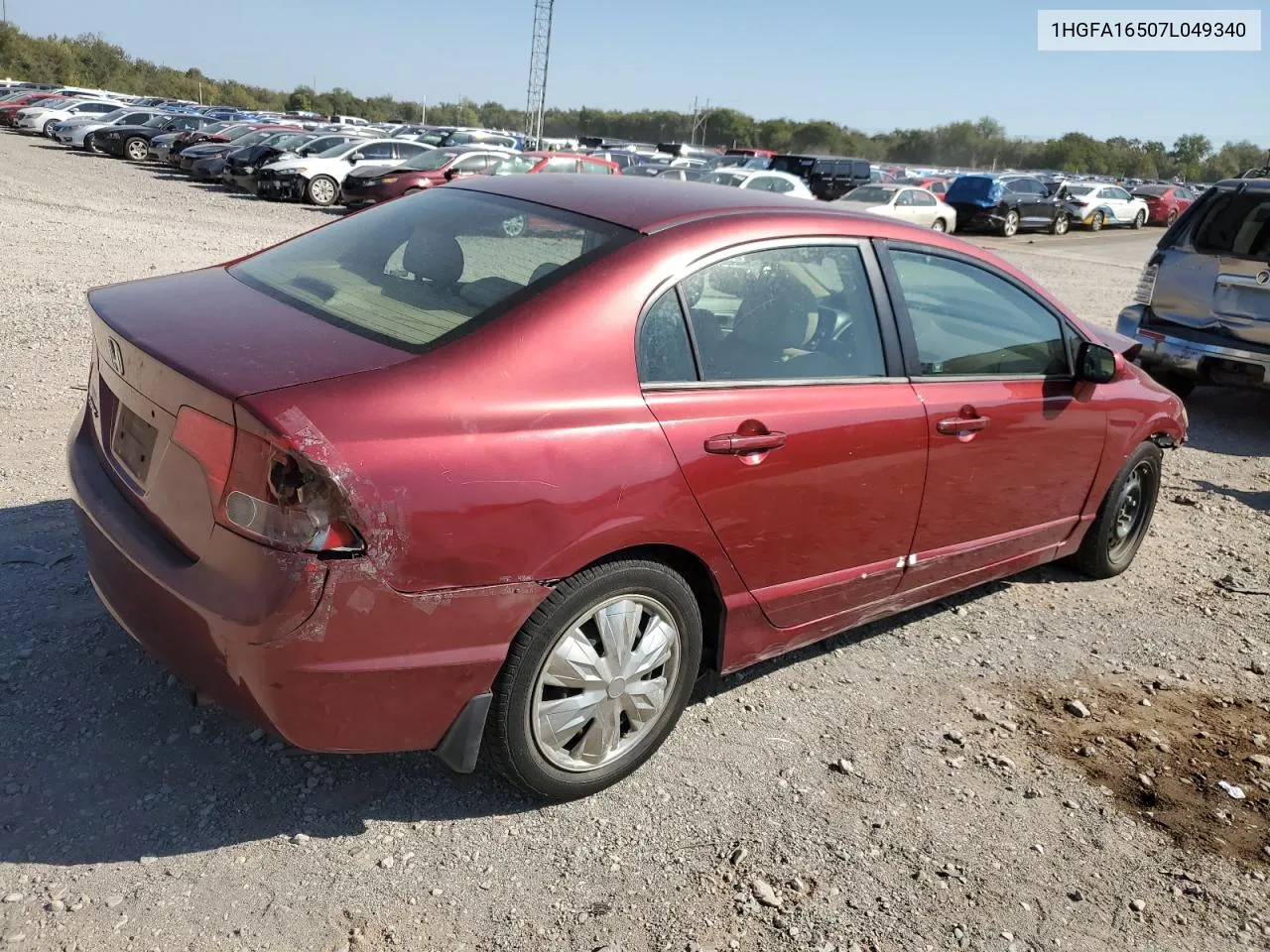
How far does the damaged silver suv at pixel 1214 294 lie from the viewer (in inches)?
300

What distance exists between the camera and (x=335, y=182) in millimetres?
23078

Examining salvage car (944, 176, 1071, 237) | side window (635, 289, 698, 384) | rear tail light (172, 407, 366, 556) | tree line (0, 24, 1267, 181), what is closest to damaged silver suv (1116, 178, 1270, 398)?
side window (635, 289, 698, 384)

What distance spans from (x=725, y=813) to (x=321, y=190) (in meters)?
22.3

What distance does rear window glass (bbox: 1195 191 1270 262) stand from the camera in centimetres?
762

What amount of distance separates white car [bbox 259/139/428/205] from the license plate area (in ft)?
70.0

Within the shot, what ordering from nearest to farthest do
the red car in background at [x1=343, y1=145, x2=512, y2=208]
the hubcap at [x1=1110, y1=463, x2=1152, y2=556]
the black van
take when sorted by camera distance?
the hubcap at [x1=1110, y1=463, x2=1152, y2=556] → the red car in background at [x1=343, y1=145, x2=512, y2=208] → the black van

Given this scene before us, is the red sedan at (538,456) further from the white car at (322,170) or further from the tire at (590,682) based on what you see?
the white car at (322,170)

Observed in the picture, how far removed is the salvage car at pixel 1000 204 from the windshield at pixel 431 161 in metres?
15.3

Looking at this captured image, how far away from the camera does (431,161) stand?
22031 mm

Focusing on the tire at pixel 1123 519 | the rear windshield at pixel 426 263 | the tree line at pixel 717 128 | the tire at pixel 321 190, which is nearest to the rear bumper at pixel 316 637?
the rear windshield at pixel 426 263

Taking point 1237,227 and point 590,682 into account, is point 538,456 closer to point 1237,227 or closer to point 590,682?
point 590,682

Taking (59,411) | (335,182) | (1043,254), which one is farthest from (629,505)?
(1043,254)

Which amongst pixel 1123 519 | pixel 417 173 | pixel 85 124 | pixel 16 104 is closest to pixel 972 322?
pixel 1123 519

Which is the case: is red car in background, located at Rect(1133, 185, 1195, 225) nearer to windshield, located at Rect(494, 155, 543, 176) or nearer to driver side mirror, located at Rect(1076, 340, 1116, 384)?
windshield, located at Rect(494, 155, 543, 176)
